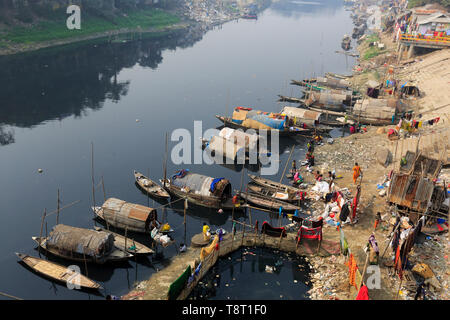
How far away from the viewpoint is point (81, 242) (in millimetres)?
20219

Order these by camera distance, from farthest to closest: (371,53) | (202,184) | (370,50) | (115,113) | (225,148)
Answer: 1. (370,50)
2. (371,53)
3. (115,113)
4. (225,148)
5. (202,184)

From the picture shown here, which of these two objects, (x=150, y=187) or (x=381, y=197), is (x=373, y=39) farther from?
(x=150, y=187)

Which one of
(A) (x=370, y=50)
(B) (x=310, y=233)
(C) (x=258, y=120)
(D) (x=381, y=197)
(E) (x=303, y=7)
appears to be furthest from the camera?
(E) (x=303, y=7)

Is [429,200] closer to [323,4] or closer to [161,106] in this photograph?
[161,106]

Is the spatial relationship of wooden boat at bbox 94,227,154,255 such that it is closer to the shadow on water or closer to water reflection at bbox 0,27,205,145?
the shadow on water

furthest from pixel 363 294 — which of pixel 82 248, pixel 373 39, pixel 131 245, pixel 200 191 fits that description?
pixel 373 39

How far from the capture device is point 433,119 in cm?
3378

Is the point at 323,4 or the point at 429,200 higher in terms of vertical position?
the point at 323,4

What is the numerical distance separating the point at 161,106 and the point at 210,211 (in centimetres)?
2450

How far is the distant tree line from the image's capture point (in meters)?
64.4

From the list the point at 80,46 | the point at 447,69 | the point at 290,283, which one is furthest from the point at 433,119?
the point at 80,46

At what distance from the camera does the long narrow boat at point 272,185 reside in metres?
26.7

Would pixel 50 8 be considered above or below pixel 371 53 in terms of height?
above

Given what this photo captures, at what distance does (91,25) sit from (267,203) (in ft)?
226
